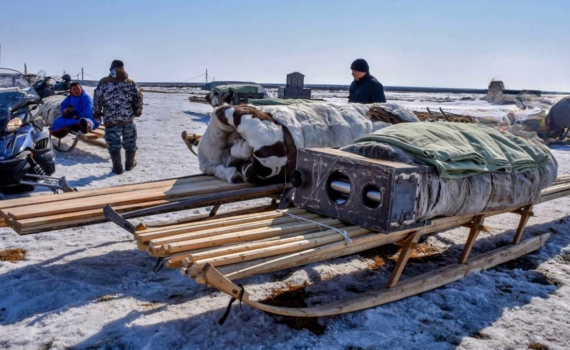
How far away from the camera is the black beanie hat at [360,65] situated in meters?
7.00

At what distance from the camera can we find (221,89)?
794 inches

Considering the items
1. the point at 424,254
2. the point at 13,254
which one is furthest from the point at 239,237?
the point at 424,254

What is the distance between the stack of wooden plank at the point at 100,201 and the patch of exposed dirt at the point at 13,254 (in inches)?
19.9

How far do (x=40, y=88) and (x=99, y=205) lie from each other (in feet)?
20.5

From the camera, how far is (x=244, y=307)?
3.55 m

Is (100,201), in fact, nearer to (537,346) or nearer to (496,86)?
(537,346)

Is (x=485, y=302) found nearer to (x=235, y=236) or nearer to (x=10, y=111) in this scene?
(x=235, y=236)

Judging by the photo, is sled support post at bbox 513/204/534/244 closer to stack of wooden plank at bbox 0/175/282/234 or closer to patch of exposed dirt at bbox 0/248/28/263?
stack of wooden plank at bbox 0/175/282/234

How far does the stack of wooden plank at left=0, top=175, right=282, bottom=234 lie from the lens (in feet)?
12.0

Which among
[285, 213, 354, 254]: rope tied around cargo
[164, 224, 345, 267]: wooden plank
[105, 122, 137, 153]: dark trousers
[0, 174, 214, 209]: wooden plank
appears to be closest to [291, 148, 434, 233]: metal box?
[285, 213, 354, 254]: rope tied around cargo

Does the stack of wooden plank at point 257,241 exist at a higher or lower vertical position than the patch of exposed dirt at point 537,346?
higher

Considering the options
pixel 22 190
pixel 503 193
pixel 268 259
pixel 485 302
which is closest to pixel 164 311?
pixel 268 259

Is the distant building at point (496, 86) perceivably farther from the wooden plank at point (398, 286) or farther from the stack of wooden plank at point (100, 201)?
the stack of wooden plank at point (100, 201)

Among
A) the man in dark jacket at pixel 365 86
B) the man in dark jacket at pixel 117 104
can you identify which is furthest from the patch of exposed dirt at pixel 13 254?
the man in dark jacket at pixel 365 86
